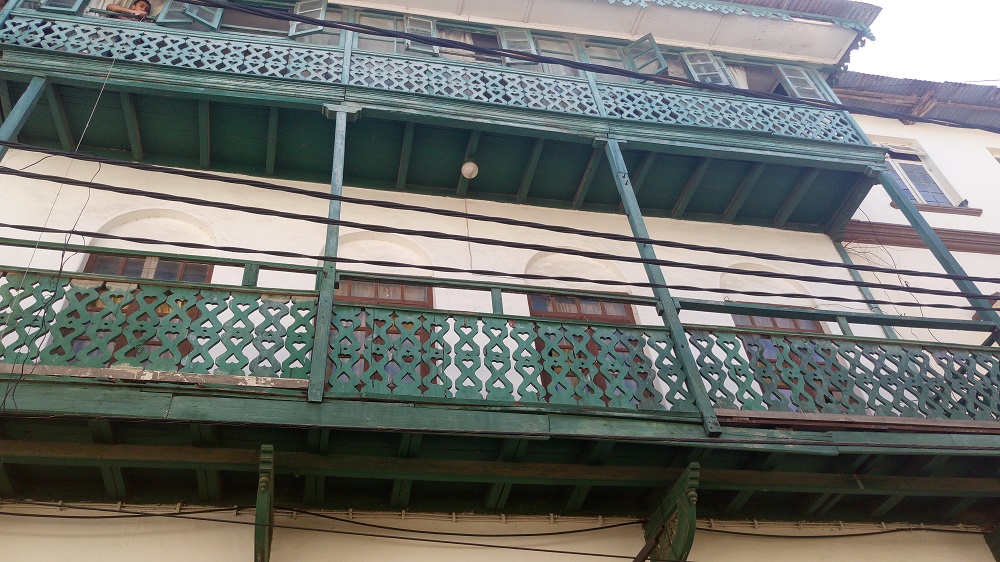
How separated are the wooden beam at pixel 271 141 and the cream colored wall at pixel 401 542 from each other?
4.75 meters

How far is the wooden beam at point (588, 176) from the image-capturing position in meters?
9.89

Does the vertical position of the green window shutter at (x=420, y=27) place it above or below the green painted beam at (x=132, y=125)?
above

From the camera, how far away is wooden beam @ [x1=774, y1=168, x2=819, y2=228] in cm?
1052

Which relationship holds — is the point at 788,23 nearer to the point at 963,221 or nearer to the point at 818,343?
the point at 963,221

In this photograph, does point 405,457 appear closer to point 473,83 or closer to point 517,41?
point 473,83

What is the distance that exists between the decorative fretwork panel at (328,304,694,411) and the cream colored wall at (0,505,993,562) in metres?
1.25

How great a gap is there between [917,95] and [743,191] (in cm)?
553

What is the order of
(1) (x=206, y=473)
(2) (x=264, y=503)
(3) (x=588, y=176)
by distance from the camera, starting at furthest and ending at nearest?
(3) (x=588, y=176) → (1) (x=206, y=473) → (2) (x=264, y=503)

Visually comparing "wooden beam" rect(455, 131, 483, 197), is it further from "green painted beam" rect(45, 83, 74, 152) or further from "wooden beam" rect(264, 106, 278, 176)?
"green painted beam" rect(45, 83, 74, 152)

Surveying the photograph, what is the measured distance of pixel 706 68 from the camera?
1147 cm

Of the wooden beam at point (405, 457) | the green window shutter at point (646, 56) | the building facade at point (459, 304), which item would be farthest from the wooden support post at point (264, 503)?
the green window shutter at point (646, 56)

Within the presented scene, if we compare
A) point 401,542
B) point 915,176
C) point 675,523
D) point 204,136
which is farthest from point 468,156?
point 915,176

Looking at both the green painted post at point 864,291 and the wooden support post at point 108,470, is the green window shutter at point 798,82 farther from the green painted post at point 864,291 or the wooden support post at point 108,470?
the wooden support post at point 108,470

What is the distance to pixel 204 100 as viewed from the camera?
8805mm
